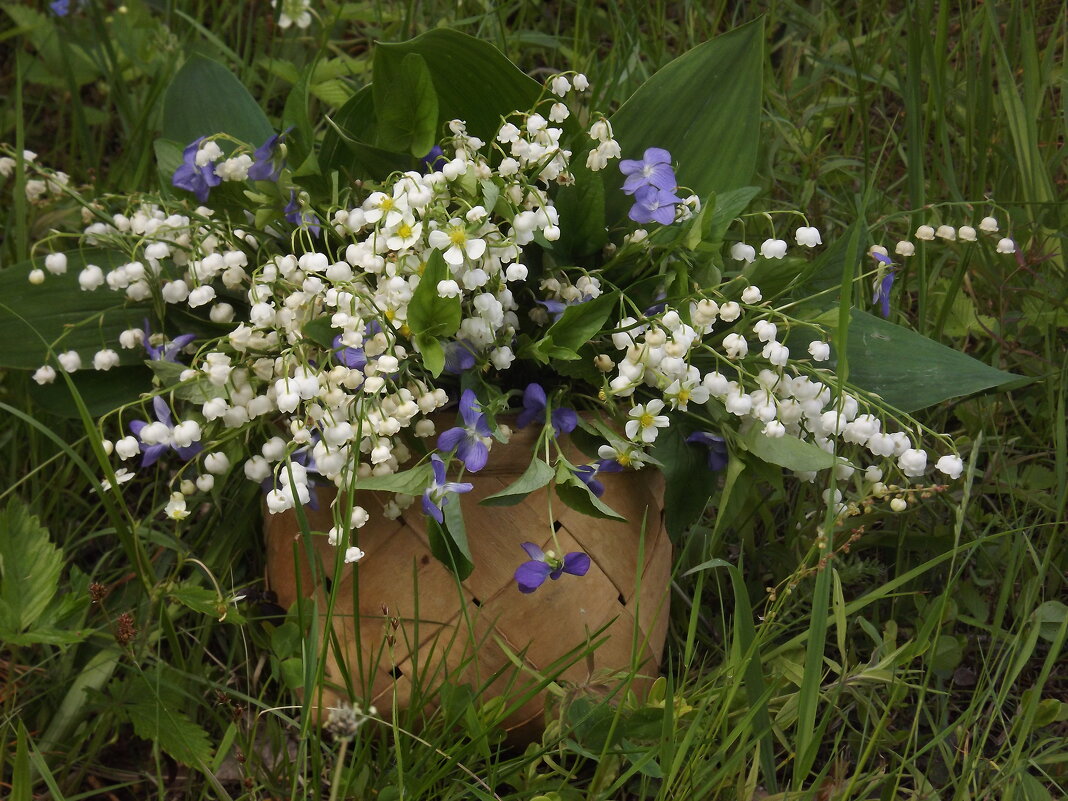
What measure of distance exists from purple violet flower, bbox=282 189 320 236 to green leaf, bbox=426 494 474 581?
288 millimetres

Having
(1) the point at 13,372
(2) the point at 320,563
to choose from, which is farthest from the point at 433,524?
(1) the point at 13,372

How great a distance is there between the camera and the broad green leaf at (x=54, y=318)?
112 cm

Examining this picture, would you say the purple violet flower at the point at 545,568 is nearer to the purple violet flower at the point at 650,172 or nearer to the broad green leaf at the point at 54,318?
the purple violet flower at the point at 650,172

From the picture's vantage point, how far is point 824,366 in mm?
1054

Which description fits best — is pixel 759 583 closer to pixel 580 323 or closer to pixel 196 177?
pixel 580 323

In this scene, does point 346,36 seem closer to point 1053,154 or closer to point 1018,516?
point 1053,154

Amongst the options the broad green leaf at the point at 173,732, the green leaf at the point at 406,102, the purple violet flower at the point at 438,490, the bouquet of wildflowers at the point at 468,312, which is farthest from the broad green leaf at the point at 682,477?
the broad green leaf at the point at 173,732

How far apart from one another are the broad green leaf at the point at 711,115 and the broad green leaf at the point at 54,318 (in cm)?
54

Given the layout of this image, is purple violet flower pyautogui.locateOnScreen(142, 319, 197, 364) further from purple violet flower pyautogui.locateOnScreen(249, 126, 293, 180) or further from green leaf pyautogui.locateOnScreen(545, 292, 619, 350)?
green leaf pyautogui.locateOnScreen(545, 292, 619, 350)

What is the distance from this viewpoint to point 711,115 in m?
1.12

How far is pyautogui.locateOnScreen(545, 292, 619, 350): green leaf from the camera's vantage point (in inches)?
36.4

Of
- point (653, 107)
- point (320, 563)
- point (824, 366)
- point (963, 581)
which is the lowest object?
point (963, 581)

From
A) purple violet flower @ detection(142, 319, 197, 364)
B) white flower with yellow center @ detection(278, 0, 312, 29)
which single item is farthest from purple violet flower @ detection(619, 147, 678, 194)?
white flower with yellow center @ detection(278, 0, 312, 29)

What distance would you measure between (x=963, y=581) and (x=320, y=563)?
68 cm
